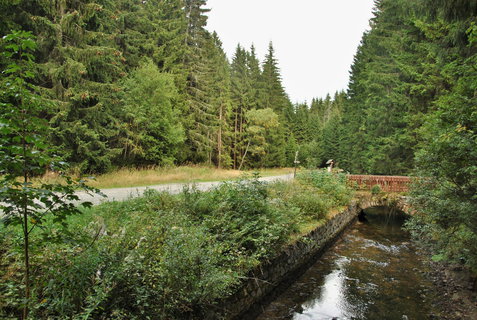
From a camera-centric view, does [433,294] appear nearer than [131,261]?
No

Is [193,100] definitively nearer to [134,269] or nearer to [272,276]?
[272,276]

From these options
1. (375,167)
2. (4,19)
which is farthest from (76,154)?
(375,167)

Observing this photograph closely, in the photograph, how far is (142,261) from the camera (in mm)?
3471

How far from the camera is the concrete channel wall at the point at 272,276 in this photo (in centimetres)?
429

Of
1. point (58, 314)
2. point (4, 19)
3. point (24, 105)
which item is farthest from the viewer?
point (4, 19)

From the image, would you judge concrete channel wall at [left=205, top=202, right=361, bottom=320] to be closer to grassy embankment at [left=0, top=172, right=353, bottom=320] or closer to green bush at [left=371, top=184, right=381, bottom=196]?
grassy embankment at [left=0, top=172, right=353, bottom=320]

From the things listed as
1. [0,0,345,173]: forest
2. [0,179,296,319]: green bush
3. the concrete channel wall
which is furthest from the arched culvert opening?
[0,179,296,319]: green bush

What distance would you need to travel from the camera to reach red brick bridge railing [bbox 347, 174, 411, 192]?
47.4ft

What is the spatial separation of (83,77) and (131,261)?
39.3 feet

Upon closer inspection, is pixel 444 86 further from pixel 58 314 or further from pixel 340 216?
pixel 58 314

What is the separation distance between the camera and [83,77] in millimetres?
12281

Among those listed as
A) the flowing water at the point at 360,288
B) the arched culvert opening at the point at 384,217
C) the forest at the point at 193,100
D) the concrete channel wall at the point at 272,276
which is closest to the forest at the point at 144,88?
the forest at the point at 193,100

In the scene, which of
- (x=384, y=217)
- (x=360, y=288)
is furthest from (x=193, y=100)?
(x=360, y=288)

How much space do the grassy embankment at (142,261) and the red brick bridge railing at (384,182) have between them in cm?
1087
